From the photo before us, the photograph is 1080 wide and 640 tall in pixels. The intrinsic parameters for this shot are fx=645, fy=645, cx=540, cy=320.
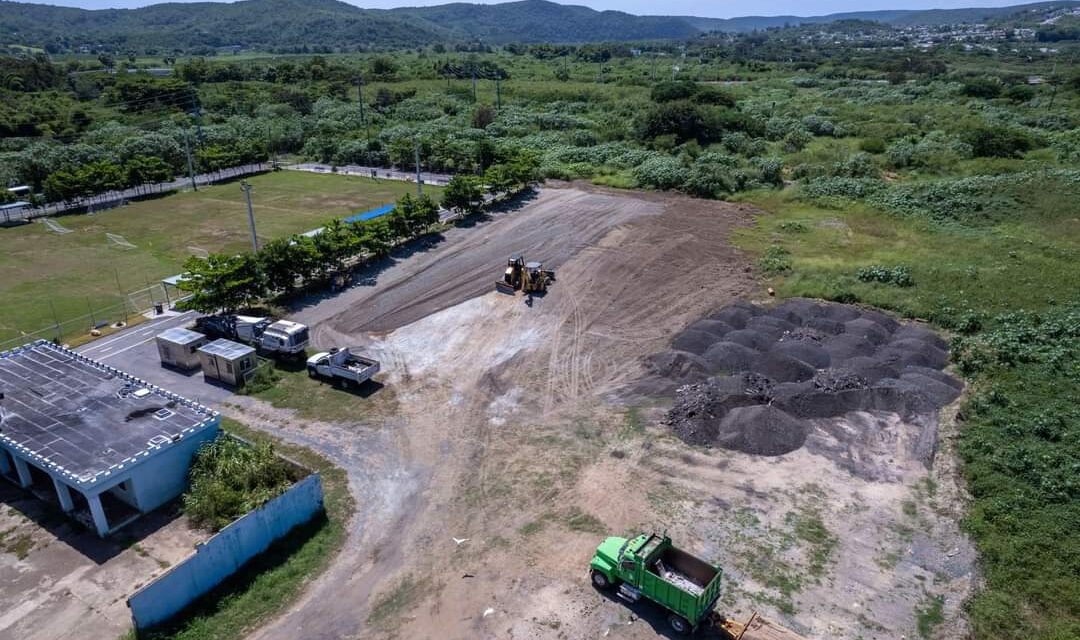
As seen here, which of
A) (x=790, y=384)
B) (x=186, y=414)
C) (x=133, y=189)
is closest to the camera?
(x=186, y=414)

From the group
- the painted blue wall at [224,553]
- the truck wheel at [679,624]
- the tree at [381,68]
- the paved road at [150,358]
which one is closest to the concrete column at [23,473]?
the paved road at [150,358]

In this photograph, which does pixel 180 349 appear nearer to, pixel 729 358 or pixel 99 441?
pixel 99 441

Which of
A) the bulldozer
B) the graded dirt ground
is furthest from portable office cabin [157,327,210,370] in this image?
the bulldozer

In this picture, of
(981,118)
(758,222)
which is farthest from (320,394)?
(981,118)

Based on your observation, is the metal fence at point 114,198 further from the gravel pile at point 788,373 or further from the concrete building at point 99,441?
the gravel pile at point 788,373

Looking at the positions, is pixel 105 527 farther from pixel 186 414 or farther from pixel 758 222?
pixel 758 222

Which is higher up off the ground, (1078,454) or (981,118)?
(981,118)

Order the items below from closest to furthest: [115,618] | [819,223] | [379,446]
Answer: [115,618] → [379,446] → [819,223]

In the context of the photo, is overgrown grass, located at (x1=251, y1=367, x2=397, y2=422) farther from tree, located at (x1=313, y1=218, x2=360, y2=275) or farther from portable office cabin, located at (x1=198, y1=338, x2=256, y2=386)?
tree, located at (x1=313, y1=218, x2=360, y2=275)
